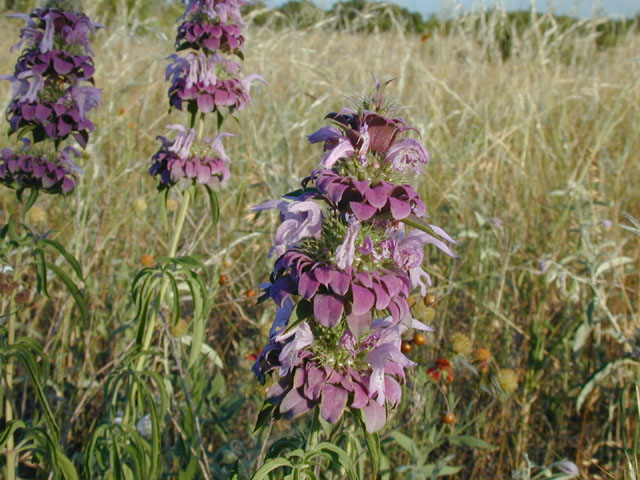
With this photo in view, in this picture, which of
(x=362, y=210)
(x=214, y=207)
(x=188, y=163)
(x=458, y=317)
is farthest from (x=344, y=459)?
(x=458, y=317)

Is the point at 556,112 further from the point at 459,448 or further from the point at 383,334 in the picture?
the point at 383,334

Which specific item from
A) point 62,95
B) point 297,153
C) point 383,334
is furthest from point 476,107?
point 383,334

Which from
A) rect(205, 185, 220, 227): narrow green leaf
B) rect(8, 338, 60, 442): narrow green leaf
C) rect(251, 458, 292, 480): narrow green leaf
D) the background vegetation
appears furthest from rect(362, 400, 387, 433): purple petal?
rect(205, 185, 220, 227): narrow green leaf

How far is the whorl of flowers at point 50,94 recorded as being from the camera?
1.68 metres

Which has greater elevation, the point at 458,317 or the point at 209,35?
the point at 209,35

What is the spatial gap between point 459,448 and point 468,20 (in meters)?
3.67

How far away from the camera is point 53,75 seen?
5.83 feet

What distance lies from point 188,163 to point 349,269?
1046 millimetres

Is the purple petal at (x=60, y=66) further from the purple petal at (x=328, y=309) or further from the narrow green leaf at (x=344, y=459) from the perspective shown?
the narrow green leaf at (x=344, y=459)

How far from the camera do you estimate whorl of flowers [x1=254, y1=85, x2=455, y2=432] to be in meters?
0.90

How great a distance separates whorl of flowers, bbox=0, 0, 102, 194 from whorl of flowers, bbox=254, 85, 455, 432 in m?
1.01

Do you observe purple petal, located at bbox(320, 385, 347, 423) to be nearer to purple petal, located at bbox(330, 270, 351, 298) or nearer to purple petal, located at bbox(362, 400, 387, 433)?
purple petal, located at bbox(362, 400, 387, 433)

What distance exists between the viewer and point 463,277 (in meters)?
2.67

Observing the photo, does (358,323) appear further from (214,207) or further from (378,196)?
(214,207)
